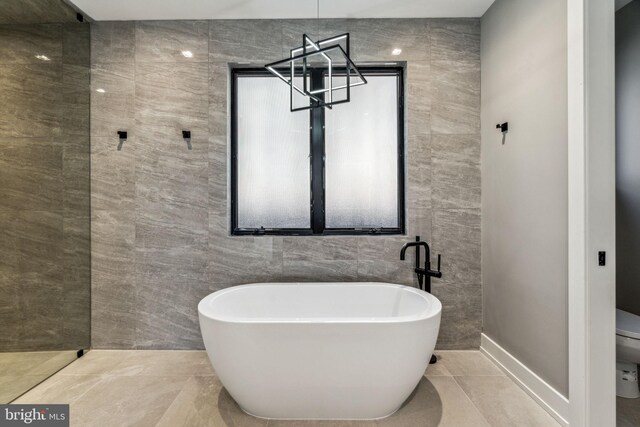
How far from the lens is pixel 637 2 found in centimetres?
230

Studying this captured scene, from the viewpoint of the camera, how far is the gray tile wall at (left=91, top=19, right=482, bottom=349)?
8.36 ft

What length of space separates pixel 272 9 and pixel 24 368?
314 cm

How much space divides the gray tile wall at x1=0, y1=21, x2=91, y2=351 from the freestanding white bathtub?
4.69 ft

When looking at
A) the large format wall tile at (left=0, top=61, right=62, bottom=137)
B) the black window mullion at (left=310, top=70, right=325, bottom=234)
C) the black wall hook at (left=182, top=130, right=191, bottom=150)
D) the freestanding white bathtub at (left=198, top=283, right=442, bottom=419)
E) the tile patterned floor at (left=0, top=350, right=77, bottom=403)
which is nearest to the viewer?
the freestanding white bathtub at (left=198, top=283, right=442, bottom=419)

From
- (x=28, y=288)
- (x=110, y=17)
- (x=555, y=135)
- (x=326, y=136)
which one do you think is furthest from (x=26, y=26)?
(x=555, y=135)

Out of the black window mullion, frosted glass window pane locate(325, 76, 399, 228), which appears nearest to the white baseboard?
frosted glass window pane locate(325, 76, 399, 228)

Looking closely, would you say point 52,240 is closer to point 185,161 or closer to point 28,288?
point 28,288

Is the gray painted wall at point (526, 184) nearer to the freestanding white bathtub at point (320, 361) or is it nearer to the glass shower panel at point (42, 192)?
the freestanding white bathtub at point (320, 361)

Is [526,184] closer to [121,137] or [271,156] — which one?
[271,156]

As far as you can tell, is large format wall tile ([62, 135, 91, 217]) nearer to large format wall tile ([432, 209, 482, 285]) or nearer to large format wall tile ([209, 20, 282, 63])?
large format wall tile ([209, 20, 282, 63])

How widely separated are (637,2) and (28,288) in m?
4.94

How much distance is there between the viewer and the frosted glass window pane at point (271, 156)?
8.79ft

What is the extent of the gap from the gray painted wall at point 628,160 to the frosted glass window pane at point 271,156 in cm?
243

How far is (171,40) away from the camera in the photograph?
2.55 meters
